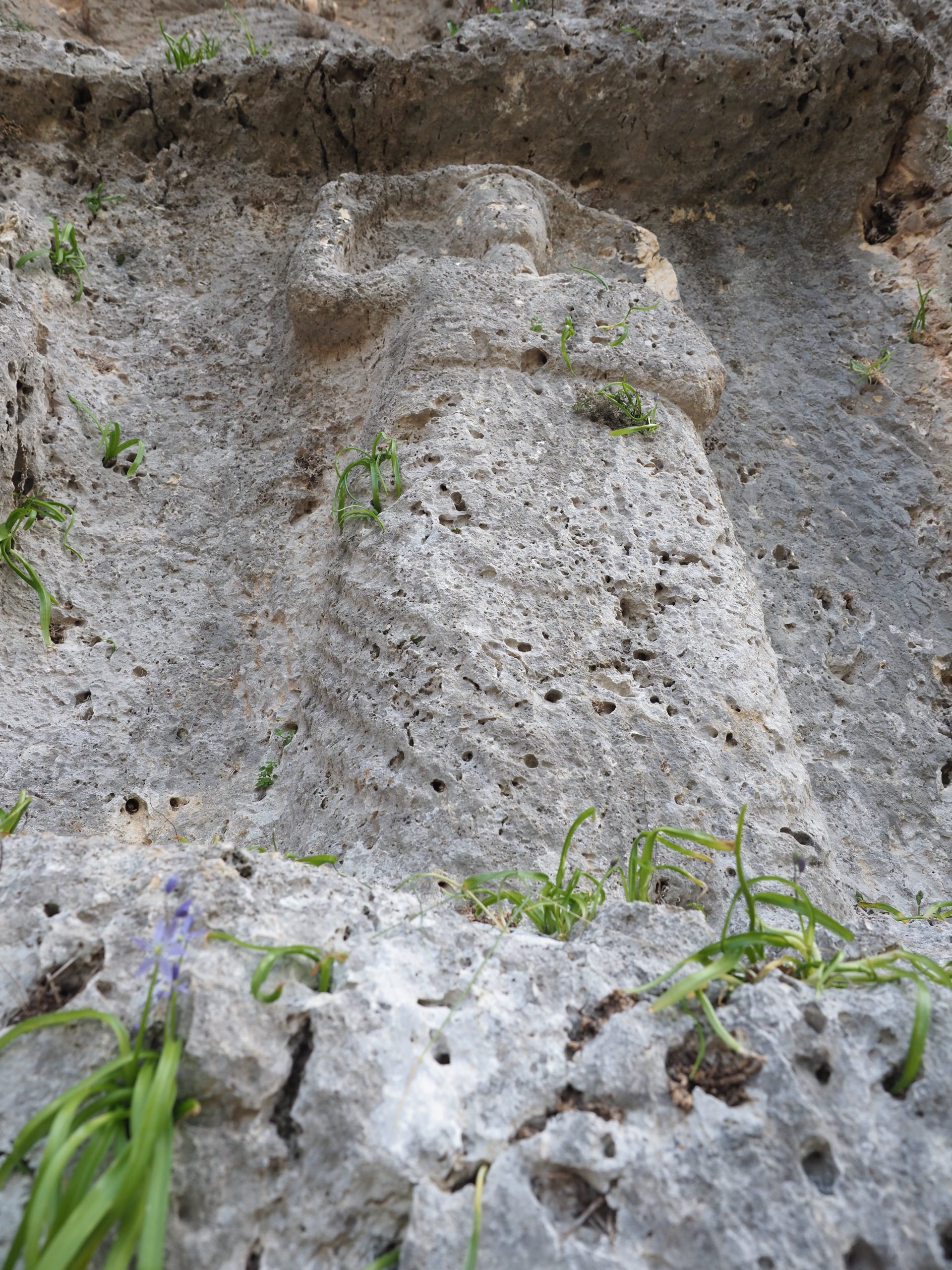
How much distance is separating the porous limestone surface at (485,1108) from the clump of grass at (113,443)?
174 cm

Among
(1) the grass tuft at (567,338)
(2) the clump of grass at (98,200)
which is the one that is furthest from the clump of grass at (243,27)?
(1) the grass tuft at (567,338)

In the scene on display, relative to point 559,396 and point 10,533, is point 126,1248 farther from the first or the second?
point 559,396

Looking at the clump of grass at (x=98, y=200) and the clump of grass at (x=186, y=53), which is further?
the clump of grass at (x=186, y=53)

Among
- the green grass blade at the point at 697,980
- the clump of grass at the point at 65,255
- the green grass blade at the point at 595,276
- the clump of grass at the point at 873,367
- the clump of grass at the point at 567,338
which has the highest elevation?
the clump of grass at the point at 873,367

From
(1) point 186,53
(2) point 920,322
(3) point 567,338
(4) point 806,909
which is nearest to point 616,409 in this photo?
(3) point 567,338

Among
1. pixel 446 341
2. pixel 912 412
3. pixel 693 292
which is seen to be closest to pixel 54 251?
pixel 446 341

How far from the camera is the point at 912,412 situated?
3.13 metres

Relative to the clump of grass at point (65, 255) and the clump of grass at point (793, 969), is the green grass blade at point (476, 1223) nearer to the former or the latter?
the clump of grass at point (793, 969)

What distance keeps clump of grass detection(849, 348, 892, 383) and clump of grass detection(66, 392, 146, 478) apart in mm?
2549

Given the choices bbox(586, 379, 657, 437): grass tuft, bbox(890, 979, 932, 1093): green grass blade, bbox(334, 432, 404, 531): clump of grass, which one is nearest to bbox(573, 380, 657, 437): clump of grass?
bbox(586, 379, 657, 437): grass tuft

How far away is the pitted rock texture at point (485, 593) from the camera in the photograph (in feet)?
3.47

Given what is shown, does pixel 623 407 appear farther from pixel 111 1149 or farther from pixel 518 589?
pixel 111 1149

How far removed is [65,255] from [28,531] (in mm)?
1167

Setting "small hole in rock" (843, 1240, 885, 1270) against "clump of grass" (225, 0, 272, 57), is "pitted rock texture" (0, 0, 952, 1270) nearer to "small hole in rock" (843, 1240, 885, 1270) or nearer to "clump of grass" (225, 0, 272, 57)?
"small hole in rock" (843, 1240, 885, 1270)
